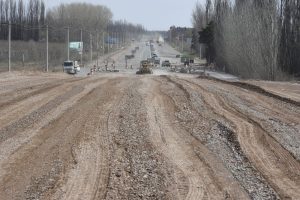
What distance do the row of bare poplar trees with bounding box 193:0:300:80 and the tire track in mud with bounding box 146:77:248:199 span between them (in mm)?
34776

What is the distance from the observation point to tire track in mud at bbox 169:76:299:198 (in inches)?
329

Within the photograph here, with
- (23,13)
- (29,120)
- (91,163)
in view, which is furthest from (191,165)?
(23,13)

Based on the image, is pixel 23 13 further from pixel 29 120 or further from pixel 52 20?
pixel 29 120

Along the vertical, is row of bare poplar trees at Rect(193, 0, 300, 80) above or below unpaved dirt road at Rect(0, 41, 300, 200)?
above

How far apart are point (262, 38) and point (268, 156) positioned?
3963cm

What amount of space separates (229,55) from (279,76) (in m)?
17.0

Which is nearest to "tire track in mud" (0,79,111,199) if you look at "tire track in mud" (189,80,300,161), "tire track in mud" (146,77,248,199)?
"tire track in mud" (146,77,248,199)

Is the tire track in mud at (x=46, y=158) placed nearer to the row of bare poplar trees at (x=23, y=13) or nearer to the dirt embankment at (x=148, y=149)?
the dirt embankment at (x=148, y=149)

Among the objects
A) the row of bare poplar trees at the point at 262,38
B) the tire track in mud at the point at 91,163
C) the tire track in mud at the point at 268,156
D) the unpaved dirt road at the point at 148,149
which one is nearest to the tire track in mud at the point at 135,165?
the unpaved dirt road at the point at 148,149

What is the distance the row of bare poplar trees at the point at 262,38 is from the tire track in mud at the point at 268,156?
33559 mm

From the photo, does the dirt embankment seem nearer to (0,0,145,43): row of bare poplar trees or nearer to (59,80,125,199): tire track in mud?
(59,80,125,199): tire track in mud

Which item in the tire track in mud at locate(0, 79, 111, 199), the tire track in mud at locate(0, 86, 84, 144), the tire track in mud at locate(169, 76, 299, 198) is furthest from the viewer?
the tire track in mud at locate(0, 86, 84, 144)

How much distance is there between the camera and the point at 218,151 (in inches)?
428

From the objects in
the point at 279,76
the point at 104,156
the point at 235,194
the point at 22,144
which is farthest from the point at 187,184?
the point at 279,76
